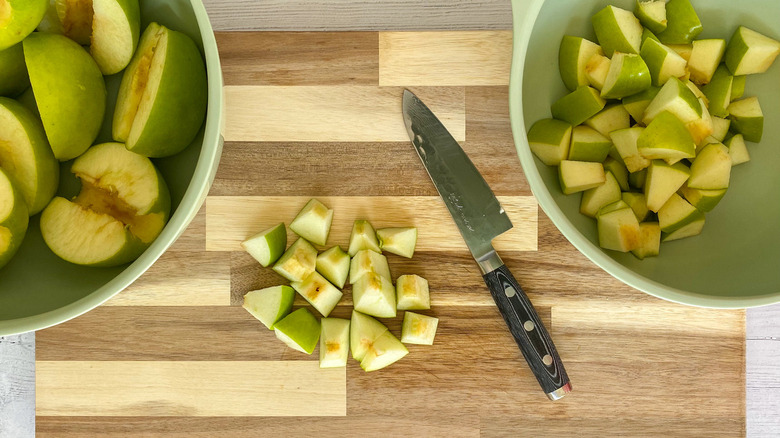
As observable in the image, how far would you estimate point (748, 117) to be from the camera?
3.46 ft

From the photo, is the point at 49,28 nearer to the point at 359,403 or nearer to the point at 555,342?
the point at 359,403

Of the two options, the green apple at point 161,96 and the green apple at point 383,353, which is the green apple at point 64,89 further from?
the green apple at point 383,353

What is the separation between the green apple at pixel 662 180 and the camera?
98 centimetres

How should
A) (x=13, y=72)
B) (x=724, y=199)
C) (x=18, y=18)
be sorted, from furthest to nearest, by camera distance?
(x=724, y=199) → (x=13, y=72) → (x=18, y=18)

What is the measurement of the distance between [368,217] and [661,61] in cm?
58

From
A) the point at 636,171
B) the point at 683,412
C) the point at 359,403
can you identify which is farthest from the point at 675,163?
the point at 359,403

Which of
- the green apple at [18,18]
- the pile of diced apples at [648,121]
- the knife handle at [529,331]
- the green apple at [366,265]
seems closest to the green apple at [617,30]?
the pile of diced apples at [648,121]

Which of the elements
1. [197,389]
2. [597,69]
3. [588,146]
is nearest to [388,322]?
[197,389]

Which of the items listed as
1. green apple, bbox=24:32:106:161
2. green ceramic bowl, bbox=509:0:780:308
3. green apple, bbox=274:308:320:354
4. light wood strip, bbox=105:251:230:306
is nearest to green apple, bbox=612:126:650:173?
green ceramic bowl, bbox=509:0:780:308

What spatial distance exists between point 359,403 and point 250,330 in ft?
0.83

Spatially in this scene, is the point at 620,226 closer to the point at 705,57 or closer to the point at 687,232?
the point at 687,232

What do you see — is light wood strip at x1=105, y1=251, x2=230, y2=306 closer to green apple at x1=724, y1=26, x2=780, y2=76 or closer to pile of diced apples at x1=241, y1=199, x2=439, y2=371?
pile of diced apples at x1=241, y1=199, x2=439, y2=371

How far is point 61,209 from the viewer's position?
97 cm

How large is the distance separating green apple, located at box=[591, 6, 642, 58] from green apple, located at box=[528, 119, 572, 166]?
154 millimetres
